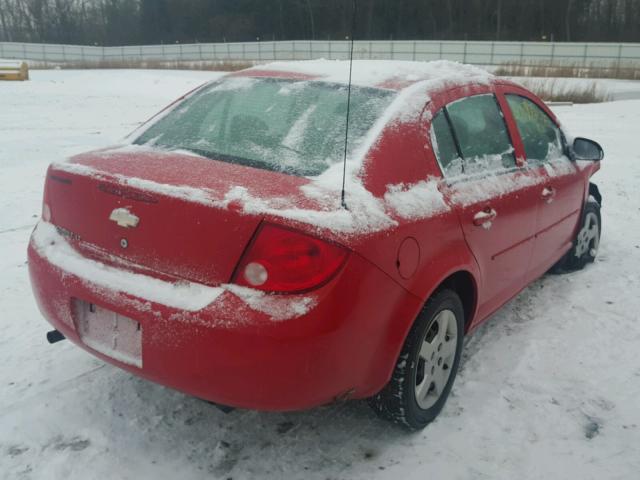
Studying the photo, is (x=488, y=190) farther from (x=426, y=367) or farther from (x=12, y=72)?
(x=12, y=72)

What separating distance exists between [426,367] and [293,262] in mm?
980

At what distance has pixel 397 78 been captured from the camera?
3.08 m

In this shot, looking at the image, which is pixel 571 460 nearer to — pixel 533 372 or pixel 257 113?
pixel 533 372

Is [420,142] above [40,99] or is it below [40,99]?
above

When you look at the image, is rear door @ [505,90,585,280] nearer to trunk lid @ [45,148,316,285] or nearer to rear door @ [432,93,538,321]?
rear door @ [432,93,538,321]

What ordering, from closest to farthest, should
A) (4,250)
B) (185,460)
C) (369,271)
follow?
(369,271) < (185,460) < (4,250)

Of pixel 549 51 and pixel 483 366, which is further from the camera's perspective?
pixel 549 51

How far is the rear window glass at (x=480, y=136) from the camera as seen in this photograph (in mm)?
3037

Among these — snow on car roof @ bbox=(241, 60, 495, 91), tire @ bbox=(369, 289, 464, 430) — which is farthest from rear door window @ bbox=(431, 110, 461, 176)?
tire @ bbox=(369, 289, 464, 430)

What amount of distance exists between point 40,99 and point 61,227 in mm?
17027

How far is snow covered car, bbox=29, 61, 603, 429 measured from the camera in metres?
2.15

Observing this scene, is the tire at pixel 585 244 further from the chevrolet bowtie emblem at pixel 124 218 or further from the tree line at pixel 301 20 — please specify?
the tree line at pixel 301 20

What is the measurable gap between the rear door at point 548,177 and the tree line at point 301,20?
52.8 m

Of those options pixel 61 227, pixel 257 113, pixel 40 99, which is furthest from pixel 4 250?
pixel 40 99
